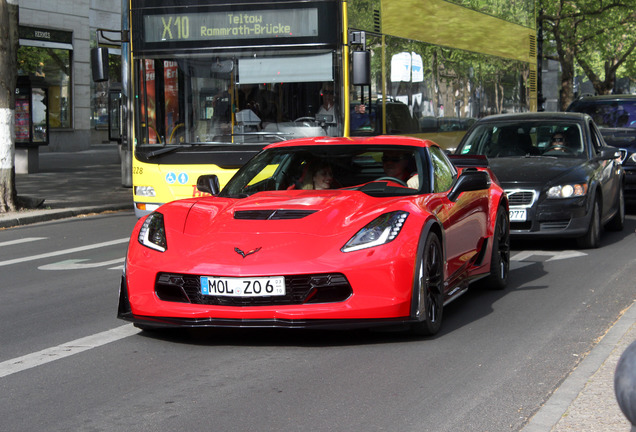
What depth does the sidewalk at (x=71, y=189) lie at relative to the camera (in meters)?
16.8

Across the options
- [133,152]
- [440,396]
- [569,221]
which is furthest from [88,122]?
[440,396]

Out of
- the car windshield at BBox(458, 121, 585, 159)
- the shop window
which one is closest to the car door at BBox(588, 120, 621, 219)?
the car windshield at BBox(458, 121, 585, 159)

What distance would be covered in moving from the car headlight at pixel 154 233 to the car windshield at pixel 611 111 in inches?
578

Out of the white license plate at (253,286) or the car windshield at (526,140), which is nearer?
the white license plate at (253,286)

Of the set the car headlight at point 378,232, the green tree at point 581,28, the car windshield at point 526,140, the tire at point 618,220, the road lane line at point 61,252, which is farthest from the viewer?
the green tree at point 581,28

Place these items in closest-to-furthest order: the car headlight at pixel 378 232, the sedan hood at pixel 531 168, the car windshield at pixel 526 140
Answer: the car headlight at pixel 378 232 < the sedan hood at pixel 531 168 < the car windshield at pixel 526 140

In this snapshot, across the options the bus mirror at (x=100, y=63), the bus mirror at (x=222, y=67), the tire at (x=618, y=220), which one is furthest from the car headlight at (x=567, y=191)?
the bus mirror at (x=100, y=63)

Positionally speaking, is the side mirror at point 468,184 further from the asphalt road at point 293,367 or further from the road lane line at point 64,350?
the road lane line at point 64,350

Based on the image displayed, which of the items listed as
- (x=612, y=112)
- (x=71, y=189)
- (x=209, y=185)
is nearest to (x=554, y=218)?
(x=209, y=185)

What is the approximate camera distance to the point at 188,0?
1282 centimetres

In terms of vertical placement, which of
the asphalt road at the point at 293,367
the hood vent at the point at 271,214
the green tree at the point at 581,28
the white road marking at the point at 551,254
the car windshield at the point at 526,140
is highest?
the green tree at the point at 581,28

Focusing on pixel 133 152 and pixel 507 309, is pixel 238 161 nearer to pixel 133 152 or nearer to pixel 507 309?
pixel 133 152

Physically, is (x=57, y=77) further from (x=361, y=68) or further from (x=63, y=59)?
(x=361, y=68)

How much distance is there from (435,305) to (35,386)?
8.62 feet
